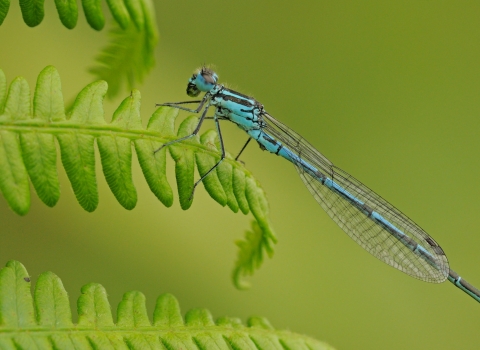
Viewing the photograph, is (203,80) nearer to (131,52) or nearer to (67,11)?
(131,52)

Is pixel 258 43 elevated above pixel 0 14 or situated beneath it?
elevated above

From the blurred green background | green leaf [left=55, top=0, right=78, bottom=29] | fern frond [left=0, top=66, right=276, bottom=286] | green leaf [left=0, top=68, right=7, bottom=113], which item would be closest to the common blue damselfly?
the blurred green background

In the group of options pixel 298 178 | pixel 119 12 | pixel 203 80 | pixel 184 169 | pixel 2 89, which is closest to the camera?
pixel 2 89

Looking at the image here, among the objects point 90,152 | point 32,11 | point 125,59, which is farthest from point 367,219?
point 32,11

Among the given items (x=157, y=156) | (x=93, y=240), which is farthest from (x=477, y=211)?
(x=157, y=156)

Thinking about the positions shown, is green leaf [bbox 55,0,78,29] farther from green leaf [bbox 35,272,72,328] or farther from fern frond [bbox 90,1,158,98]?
green leaf [bbox 35,272,72,328]

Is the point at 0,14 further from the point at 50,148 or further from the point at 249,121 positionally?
the point at 249,121
